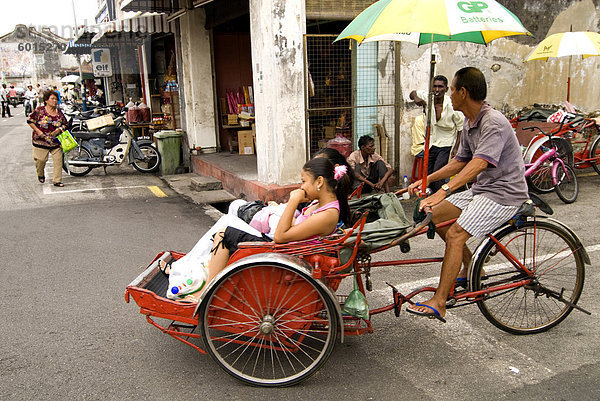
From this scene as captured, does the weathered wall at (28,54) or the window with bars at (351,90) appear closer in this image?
the window with bars at (351,90)

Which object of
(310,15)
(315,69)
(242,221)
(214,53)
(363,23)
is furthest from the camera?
(214,53)

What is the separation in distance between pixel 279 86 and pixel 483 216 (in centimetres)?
418

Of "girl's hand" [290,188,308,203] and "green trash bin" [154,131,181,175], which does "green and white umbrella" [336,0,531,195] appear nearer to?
"girl's hand" [290,188,308,203]

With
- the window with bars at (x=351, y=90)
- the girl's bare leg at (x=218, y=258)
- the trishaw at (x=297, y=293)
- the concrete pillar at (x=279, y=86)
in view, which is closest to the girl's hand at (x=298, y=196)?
the trishaw at (x=297, y=293)

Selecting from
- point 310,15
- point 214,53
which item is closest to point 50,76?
point 214,53

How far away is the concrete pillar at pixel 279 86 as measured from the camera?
658cm

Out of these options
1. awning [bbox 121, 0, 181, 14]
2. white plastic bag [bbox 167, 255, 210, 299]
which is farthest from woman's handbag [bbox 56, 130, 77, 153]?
white plastic bag [bbox 167, 255, 210, 299]

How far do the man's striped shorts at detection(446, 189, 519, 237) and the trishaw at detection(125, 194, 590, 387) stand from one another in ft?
0.22

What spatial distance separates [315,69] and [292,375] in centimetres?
572

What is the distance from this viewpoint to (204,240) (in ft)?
11.5

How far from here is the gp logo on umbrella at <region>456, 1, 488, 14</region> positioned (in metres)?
3.17

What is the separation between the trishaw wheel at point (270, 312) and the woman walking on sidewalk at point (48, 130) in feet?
24.1

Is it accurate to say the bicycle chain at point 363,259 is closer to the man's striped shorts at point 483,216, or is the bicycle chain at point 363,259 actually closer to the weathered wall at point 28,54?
the man's striped shorts at point 483,216

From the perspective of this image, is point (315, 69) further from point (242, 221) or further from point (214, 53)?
point (242, 221)
